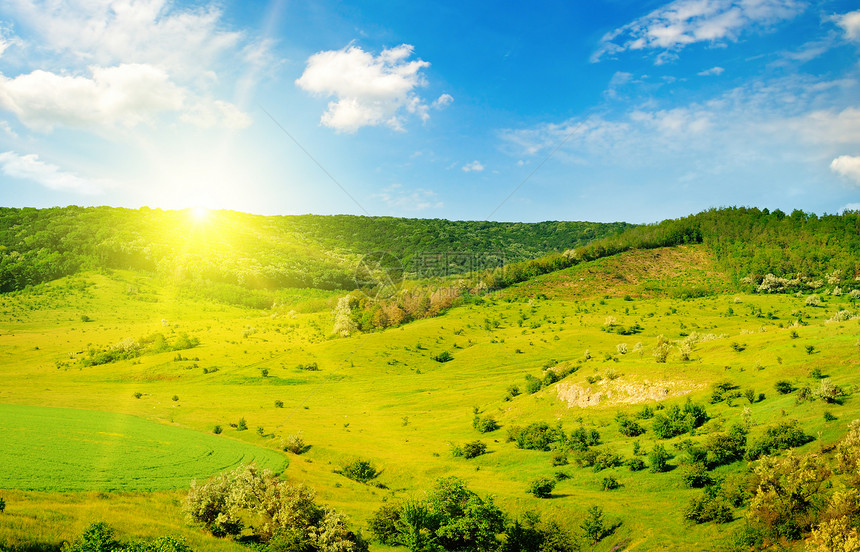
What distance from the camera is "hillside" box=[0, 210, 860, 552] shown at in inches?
870

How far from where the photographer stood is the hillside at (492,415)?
2211 cm

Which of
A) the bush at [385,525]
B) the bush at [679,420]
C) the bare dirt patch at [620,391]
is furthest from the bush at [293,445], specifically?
the bush at [679,420]

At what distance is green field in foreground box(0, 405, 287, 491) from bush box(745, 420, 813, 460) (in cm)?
3581

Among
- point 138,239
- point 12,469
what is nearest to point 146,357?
point 12,469

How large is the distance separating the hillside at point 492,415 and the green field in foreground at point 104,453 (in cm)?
28

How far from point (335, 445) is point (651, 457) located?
3230cm

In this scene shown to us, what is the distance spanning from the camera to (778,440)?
23891mm

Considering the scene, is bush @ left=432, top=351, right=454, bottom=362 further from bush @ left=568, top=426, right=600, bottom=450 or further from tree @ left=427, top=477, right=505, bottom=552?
tree @ left=427, top=477, right=505, bottom=552

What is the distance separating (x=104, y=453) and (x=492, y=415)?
38185mm

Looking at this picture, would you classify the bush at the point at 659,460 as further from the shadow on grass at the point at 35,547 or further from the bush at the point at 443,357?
the bush at the point at 443,357

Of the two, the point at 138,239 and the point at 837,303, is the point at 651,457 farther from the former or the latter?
the point at 138,239

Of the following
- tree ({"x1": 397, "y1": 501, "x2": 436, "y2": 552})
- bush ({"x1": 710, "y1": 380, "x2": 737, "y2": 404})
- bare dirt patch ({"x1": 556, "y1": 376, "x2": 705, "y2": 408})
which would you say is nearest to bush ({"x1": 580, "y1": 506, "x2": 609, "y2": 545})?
tree ({"x1": 397, "y1": 501, "x2": 436, "y2": 552})

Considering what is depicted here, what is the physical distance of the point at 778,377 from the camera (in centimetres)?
3444

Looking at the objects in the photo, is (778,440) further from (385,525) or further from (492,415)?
(492,415)
